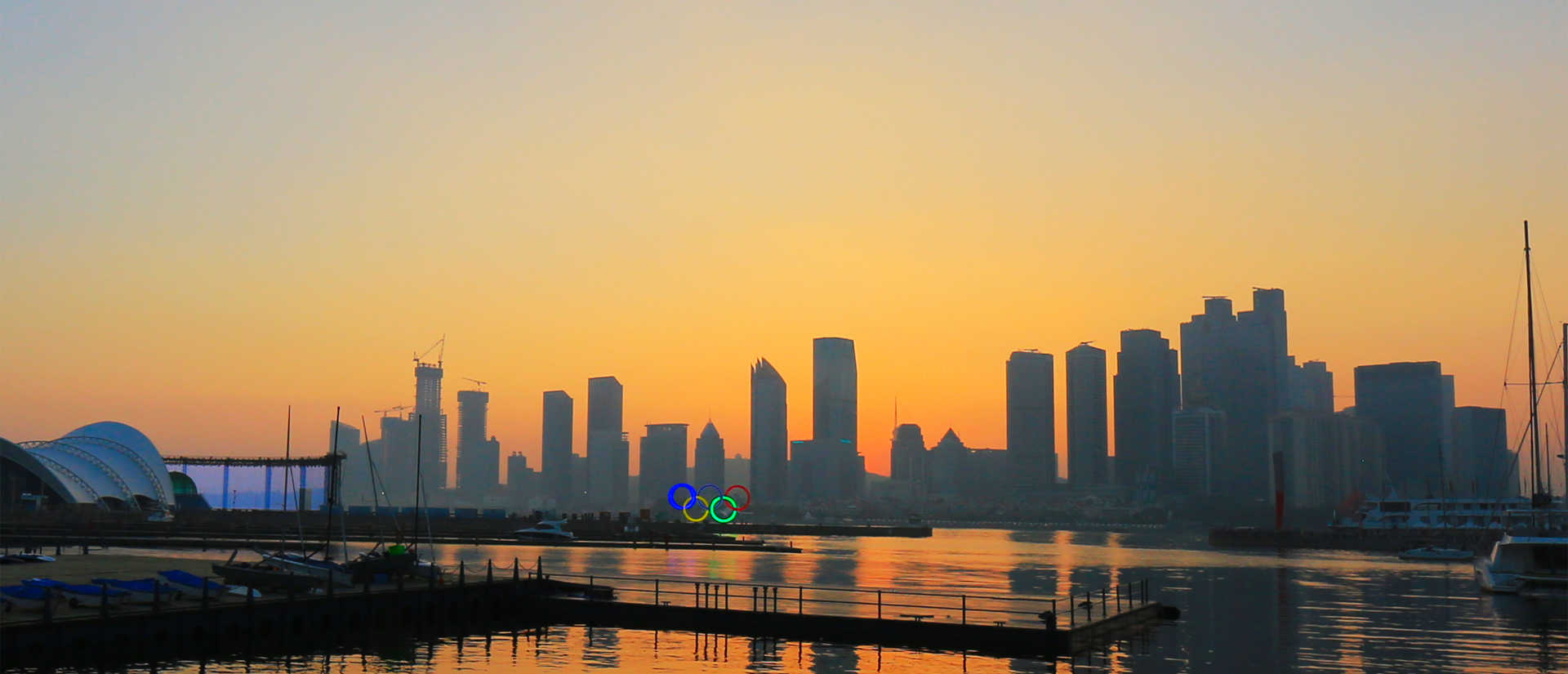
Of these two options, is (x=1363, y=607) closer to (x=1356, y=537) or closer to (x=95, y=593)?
(x=95, y=593)

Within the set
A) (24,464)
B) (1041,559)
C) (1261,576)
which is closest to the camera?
(1261,576)

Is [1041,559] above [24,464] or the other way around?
the other way around

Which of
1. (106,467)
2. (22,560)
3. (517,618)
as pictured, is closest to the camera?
(517,618)

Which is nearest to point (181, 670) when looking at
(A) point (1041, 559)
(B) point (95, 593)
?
(B) point (95, 593)

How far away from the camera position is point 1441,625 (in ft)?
199

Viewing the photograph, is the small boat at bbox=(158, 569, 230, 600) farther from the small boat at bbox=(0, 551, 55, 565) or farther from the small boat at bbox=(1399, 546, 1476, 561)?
the small boat at bbox=(1399, 546, 1476, 561)

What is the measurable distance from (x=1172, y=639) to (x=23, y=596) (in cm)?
4648

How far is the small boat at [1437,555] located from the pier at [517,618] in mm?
104420

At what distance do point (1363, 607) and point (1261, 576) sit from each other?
34238 mm

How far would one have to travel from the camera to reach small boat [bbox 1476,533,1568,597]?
76562 millimetres

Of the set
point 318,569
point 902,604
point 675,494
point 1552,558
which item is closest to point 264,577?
point 318,569

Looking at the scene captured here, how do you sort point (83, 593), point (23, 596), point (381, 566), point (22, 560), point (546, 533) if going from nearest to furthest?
point (23, 596), point (83, 593), point (381, 566), point (22, 560), point (546, 533)

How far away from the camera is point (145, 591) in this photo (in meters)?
47.1

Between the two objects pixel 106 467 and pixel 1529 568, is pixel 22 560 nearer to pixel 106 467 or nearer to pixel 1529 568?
pixel 1529 568
